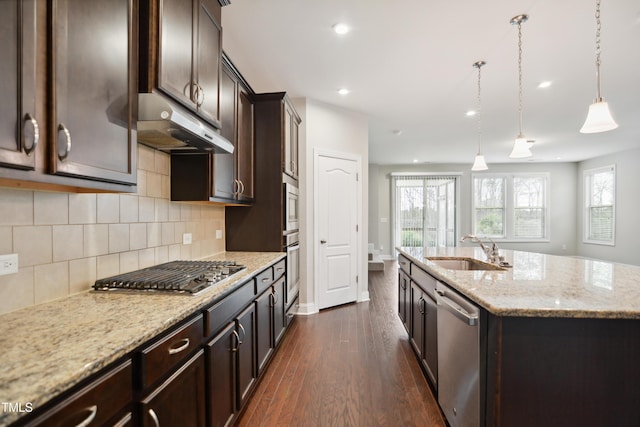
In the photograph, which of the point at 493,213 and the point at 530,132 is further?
the point at 493,213

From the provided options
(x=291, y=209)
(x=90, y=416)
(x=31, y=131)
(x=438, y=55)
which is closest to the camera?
(x=90, y=416)

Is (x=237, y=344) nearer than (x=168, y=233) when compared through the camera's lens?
Yes

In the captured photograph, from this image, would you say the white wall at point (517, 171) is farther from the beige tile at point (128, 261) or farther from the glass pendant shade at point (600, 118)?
the beige tile at point (128, 261)

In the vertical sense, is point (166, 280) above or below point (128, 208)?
below

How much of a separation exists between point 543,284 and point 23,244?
92.3 inches

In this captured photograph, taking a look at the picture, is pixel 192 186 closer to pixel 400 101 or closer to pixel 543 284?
pixel 543 284

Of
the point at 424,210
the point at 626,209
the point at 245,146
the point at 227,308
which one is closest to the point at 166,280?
the point at 227,308

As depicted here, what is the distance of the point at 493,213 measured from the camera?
28.3 ft

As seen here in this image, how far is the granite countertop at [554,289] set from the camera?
116 cm

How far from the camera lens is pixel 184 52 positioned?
5.11 feet

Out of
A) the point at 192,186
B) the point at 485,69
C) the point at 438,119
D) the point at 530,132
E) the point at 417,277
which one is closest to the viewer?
the point at 192,186

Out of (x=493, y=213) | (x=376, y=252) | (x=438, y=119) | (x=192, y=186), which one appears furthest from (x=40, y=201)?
(x=493, y=213)

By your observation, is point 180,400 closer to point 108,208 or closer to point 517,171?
point 108,208

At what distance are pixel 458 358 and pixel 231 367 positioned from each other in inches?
46.4
